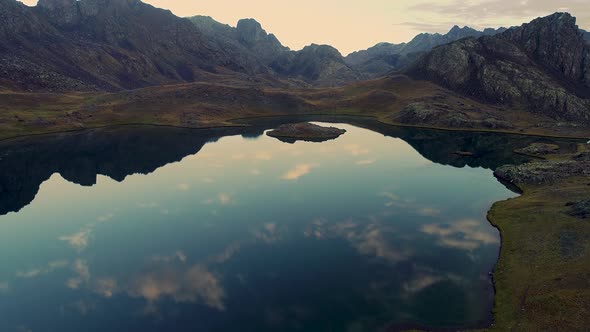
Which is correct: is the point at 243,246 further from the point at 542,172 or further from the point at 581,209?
the point at 542,172

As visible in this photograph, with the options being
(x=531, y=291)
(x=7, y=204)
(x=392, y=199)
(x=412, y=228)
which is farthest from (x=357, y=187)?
(x=7, y=204)

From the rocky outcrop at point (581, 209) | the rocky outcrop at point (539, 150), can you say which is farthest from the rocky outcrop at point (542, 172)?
the rocky outcrop at point (539, 150)

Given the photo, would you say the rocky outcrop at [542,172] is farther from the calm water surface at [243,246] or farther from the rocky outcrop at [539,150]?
the rocky outcrop at [539,150]

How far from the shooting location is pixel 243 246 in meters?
71.1

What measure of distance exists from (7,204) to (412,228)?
105 m

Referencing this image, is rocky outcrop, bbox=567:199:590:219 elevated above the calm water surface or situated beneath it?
elevated above

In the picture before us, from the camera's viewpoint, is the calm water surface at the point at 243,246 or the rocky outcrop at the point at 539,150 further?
the rocky outcrop at the point at 539,150

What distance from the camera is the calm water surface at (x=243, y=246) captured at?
168ft

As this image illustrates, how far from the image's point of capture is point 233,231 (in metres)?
78.2

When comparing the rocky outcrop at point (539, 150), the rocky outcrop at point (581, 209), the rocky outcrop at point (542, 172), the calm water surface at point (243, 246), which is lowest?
the calm water surface at point (243, 246)

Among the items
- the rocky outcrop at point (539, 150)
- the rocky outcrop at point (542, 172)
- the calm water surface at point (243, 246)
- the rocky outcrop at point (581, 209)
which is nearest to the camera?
the calm water surface at point (243, 246)

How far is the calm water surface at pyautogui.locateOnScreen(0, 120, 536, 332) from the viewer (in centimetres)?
5128

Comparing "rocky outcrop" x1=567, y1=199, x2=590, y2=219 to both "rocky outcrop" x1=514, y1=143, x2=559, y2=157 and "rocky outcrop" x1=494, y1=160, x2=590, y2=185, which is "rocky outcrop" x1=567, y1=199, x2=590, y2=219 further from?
"rocky outcrop" x1=514, y1=143, x2=559, y2=157

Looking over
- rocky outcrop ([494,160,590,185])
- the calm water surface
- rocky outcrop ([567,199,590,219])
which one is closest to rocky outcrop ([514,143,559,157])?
rocky outcrop ([494,160,590,185])
